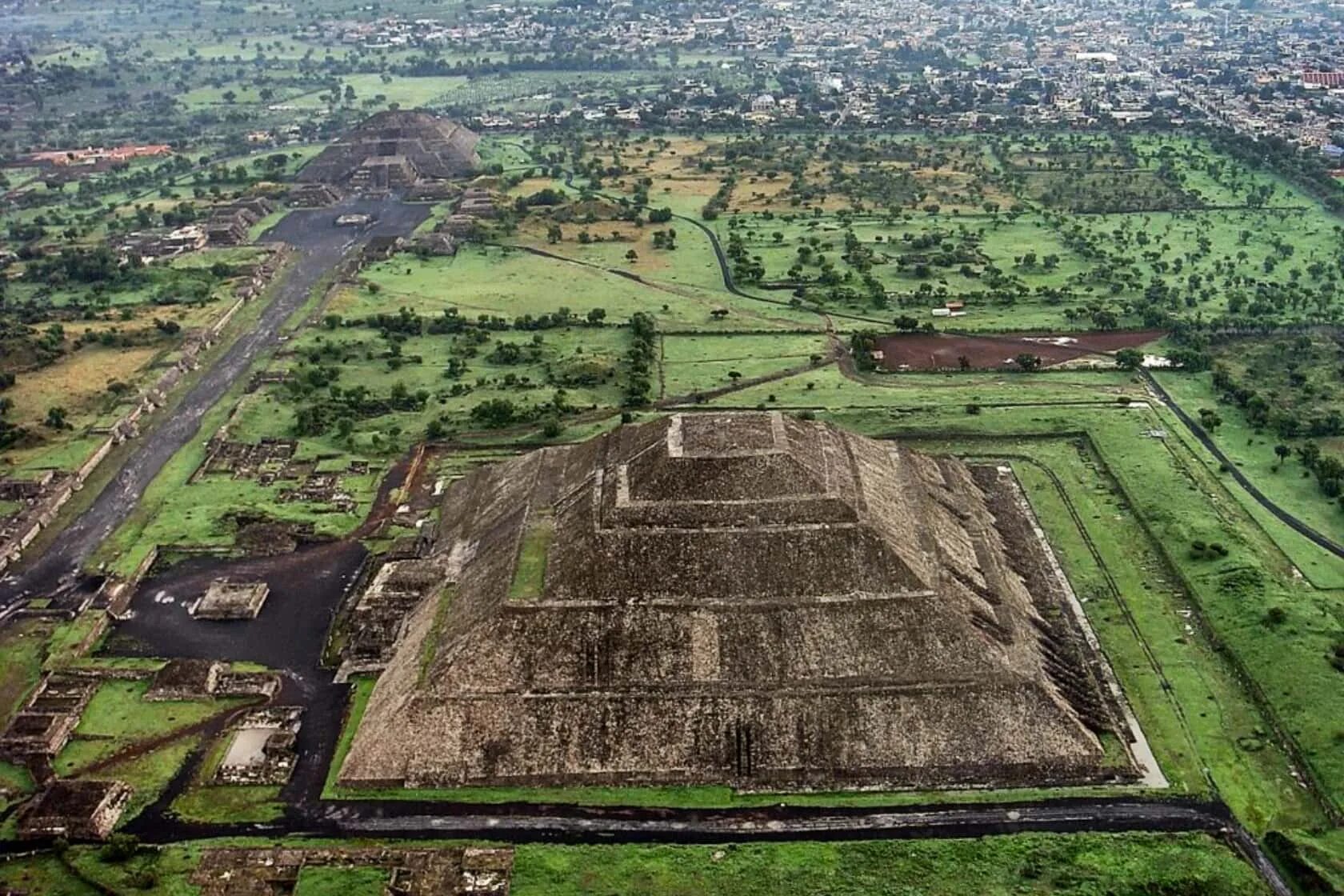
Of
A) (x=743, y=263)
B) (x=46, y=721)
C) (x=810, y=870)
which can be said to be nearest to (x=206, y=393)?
(x=46, y=721)

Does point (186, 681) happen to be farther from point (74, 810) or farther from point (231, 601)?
point (74, 810)

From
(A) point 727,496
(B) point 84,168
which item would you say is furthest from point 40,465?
(B) point 84,168

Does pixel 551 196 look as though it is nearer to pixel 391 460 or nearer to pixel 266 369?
pixel 266 369

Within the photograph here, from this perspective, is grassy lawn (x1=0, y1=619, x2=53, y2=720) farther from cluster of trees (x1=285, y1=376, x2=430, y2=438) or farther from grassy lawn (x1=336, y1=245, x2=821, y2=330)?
grassy lawn (x1=336, y1=245, x2=821, y2=330)

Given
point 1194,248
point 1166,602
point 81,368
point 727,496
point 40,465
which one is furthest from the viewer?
point 1194,248

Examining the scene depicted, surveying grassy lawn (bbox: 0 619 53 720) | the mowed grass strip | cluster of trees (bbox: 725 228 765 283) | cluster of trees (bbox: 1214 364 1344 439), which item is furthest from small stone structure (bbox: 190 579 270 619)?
cluster of trees (bbox: 1214 364 1344 439)

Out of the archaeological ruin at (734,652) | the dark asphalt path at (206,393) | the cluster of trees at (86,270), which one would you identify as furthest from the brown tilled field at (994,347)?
the cluster of trees at (86,270)
